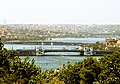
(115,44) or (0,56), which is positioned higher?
(0,56)

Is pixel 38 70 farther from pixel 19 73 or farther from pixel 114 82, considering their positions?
pixel 114 82

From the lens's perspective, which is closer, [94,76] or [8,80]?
[8,80]

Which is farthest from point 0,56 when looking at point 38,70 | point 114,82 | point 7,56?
point 114,82

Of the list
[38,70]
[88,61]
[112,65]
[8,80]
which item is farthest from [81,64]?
[8,80]

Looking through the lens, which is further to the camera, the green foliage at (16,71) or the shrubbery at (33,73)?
the shrubbery at (33,73)

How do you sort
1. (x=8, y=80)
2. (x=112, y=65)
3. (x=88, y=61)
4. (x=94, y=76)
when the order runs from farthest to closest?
(x=88, y=61)
(x=94, y=76)
(x=112, y=65)
(x=8, y=80)

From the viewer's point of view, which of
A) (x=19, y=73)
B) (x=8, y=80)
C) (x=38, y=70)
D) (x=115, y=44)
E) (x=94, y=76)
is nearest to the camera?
(x=8, y=80)

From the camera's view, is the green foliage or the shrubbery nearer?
the green foliage

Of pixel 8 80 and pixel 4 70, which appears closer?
pixel 8 80

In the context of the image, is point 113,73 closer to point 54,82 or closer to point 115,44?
point 54,82
